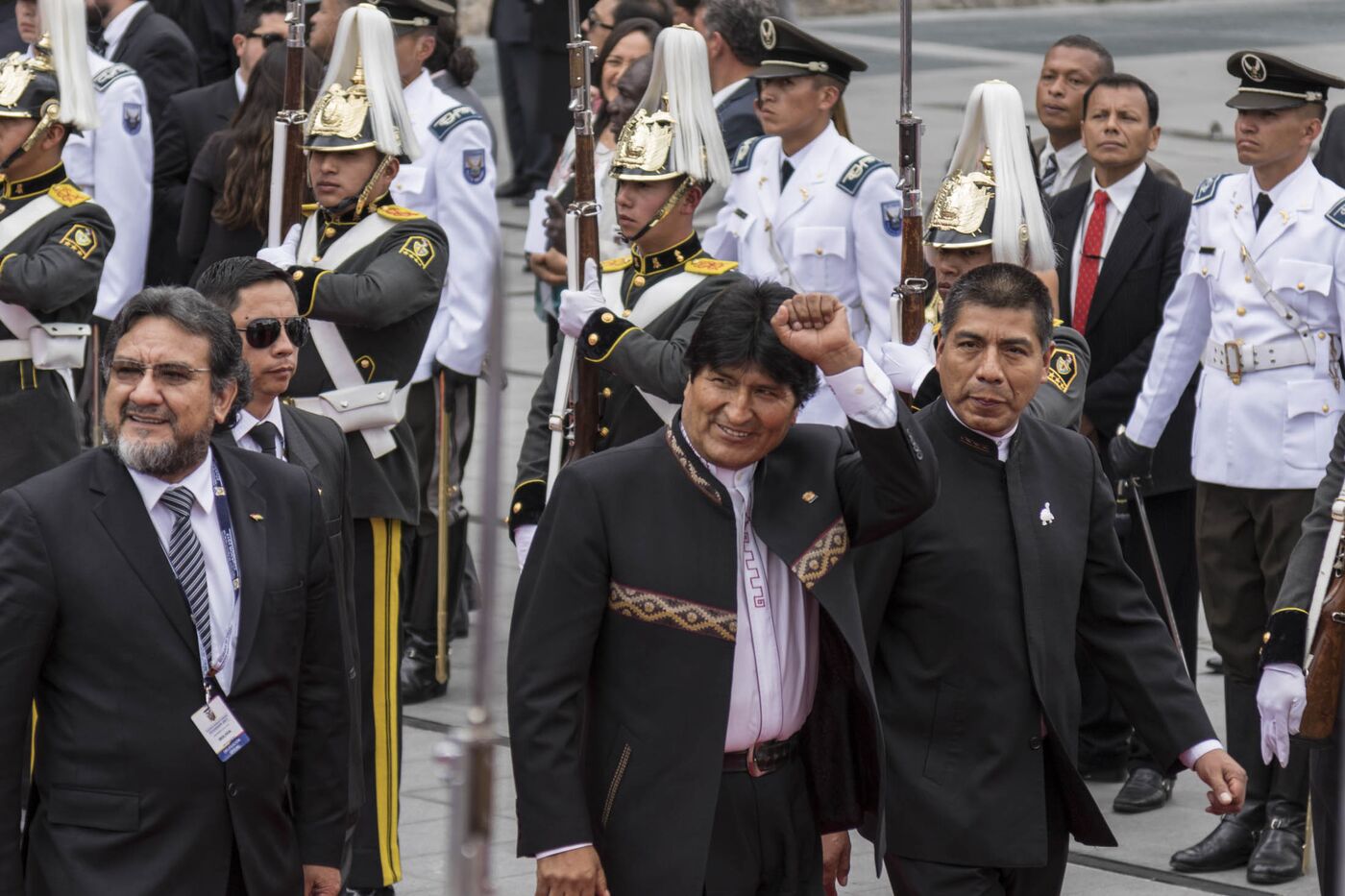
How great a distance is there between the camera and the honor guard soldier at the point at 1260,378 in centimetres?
685

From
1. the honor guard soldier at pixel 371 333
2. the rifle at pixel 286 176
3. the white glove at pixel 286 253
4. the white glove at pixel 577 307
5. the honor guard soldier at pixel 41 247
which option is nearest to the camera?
the white glove at pixel 577 307

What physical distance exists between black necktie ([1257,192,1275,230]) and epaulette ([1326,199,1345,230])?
0.18 metres

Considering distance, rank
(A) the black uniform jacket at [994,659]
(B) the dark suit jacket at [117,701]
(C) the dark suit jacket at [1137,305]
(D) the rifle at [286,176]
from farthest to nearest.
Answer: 1. (C) the dark suit jacket at [1137,305]
2. (D) the rifle at [286,176]
3. (A) the black uniform jacket at [994,659]
4. (B) the dark suit jacket at [117,701]

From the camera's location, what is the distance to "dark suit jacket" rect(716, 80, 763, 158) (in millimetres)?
9133

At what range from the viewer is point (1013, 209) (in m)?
6.08

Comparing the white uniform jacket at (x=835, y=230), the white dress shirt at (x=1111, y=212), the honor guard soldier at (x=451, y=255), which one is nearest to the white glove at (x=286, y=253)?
the honor guard soldier at (x=451, y=255)

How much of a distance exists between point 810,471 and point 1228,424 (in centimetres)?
269

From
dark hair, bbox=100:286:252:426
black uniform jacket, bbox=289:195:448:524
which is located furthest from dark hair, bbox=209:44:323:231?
dark hair, bbox=100:286:252:426

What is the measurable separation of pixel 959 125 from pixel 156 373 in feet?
40.5

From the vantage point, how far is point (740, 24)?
9164 millimetres

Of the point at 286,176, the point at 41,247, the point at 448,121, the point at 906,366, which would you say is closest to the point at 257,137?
the point at 448,121

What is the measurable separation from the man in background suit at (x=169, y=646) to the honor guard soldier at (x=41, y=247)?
2.70m

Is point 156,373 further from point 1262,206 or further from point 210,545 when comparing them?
point 1262,206

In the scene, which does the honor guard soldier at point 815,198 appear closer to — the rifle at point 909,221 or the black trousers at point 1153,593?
the black trousers at point 1153,593
